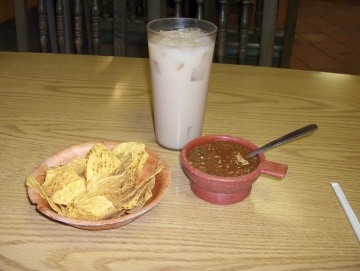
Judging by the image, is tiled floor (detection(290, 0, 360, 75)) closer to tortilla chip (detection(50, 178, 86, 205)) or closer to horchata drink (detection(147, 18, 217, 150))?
horchata drink (detection(147, 18, 217, 150))

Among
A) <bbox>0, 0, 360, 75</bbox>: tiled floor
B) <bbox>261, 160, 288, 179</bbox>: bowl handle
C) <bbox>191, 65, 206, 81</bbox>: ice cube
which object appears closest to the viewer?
<bbox>261, 160, 288, 179</bbox>: bowl handle

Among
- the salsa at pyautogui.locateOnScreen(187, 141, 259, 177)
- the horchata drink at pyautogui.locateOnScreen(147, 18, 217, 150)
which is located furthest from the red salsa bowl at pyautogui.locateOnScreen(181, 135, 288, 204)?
the horchata drink at pyautogui.locateOnScreen(147, 18, 217, 150)

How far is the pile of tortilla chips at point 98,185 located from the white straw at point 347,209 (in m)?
0.32

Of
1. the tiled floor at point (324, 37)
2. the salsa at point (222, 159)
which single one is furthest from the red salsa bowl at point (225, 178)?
the tiled floor at point (324, 37)

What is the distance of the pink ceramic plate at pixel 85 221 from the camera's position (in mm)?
547

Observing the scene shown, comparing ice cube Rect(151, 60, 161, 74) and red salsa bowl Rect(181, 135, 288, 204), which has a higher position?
ice cube Rect(151, 60, 161, 74)

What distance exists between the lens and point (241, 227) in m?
0.62

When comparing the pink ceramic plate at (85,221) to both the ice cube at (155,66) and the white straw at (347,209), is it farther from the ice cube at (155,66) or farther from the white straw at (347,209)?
the white straw at (347,209)

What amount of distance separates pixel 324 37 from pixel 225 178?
13.8ft

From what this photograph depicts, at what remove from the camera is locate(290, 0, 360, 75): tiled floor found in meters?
3.65

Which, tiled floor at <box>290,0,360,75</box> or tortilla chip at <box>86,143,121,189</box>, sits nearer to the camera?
tortilla chip at <box>86,143,121,189</box>

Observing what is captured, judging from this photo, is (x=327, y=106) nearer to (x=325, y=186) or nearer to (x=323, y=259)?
(x=325, y=186)

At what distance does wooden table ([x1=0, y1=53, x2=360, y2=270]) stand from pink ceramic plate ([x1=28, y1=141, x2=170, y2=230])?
4cm

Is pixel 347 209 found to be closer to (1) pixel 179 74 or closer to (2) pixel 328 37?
(1) pixel 179 74
